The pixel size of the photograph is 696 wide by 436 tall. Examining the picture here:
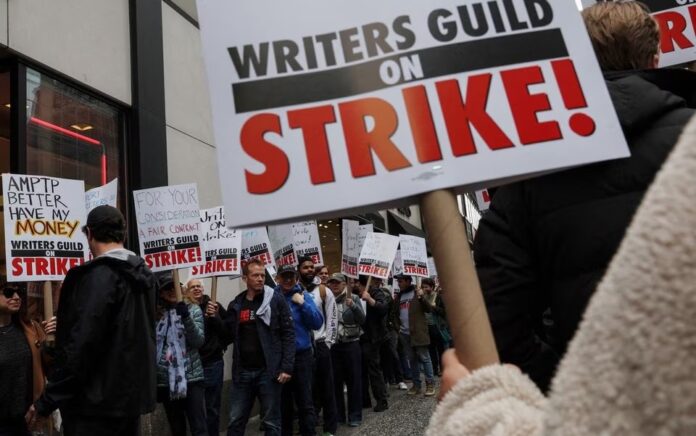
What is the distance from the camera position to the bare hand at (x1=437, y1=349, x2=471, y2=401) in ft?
3.27

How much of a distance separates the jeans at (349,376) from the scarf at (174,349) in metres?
3.39

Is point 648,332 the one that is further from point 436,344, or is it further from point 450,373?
point 436,344

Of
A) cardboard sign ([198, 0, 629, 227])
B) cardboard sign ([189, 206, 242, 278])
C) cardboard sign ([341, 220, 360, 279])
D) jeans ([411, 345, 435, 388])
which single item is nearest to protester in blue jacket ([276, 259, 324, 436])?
cardboard sign ([189, 206, 242, 278])

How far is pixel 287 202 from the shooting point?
135 centimetres

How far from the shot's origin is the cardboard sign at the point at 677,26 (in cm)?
337

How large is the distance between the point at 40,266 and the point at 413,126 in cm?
470

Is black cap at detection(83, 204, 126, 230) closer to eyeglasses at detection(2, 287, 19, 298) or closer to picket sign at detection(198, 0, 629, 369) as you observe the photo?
eyeglasses at detection(2, 287, 19, 298)

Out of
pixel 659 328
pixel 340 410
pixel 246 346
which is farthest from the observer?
pixel 340 410

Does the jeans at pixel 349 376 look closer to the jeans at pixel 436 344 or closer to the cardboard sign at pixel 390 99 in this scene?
the jeans at pixel 436 344

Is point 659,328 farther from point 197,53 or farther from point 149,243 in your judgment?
point 197,53

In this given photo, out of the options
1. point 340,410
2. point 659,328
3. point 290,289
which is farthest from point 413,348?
point 659,328

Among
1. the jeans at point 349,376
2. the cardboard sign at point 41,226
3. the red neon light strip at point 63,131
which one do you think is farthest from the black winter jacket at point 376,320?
the cardboard sign at point 41,226

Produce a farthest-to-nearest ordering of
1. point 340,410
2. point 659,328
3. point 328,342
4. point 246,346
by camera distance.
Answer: point 340,410 → point 328,342 → point 246,346 → point 659,328

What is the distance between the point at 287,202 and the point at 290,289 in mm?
5949
